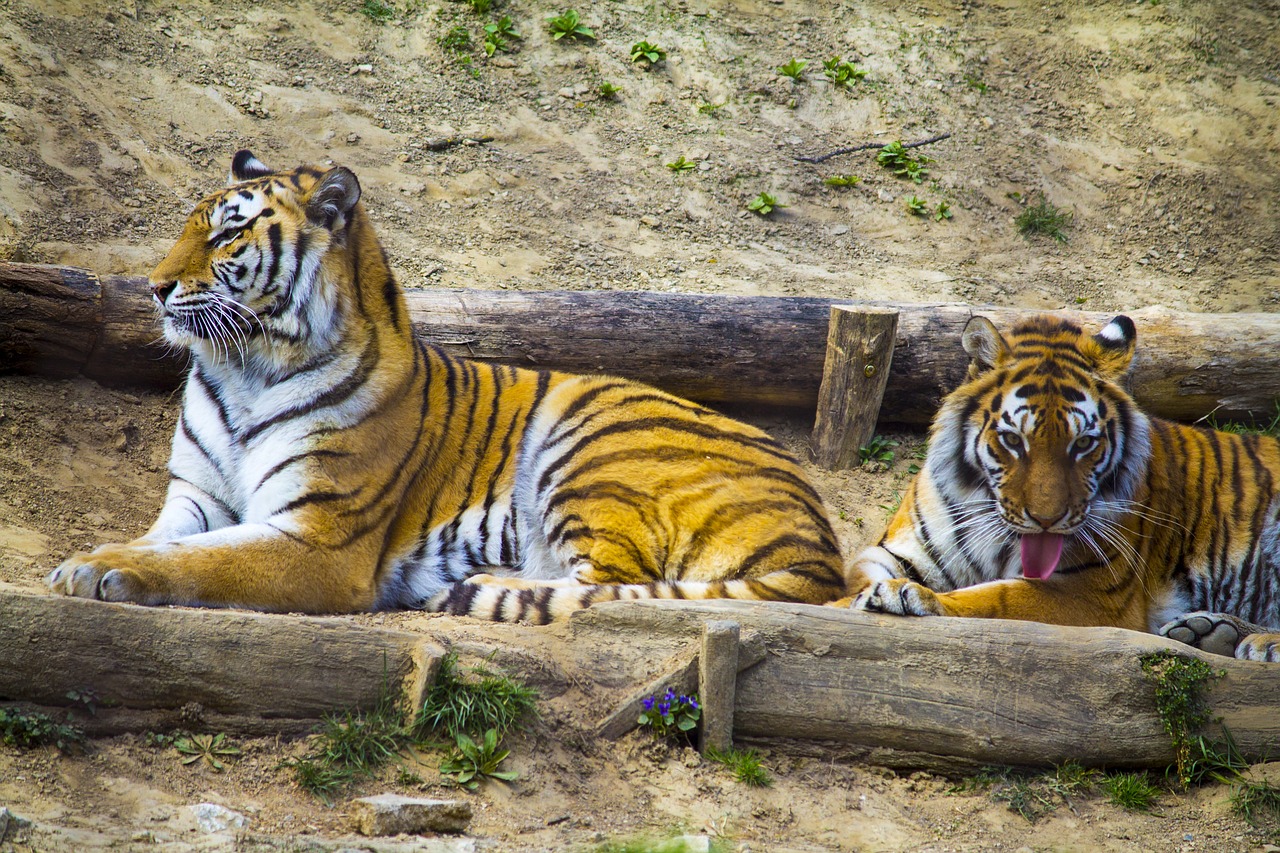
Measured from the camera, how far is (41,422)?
462 cm

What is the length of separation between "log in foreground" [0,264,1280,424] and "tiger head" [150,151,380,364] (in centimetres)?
123

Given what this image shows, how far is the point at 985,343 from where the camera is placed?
161 inches

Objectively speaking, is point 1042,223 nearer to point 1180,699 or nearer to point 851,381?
point 851,381

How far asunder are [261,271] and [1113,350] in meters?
3.16

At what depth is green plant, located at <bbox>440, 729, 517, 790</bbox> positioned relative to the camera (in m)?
2.89

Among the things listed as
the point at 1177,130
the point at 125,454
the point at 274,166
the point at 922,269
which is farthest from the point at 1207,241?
the point at 125,454

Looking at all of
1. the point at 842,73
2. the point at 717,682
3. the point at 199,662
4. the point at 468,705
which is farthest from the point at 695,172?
the point at 199,662

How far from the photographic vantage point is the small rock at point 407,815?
8.48 feet

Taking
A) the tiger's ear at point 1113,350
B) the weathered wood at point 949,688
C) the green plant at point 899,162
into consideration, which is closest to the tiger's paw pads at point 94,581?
the weathered wood at point 949,688

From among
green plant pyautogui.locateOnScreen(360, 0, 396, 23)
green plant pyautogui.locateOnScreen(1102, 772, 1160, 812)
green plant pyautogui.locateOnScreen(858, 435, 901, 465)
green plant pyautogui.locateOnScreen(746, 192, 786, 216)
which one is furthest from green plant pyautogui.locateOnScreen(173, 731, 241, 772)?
green plant pyautogui.locateOnScreen(360, 0, 396, 23)

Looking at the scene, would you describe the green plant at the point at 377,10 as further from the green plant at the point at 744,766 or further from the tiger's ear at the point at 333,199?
the green plant at the point at 744,766

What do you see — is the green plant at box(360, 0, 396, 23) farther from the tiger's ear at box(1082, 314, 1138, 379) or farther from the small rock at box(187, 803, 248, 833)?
the small rock at box(187, 803, 248, 833)

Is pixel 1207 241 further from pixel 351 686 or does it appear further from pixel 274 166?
pixel 351 686

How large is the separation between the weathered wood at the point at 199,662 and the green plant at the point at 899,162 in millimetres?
6506
